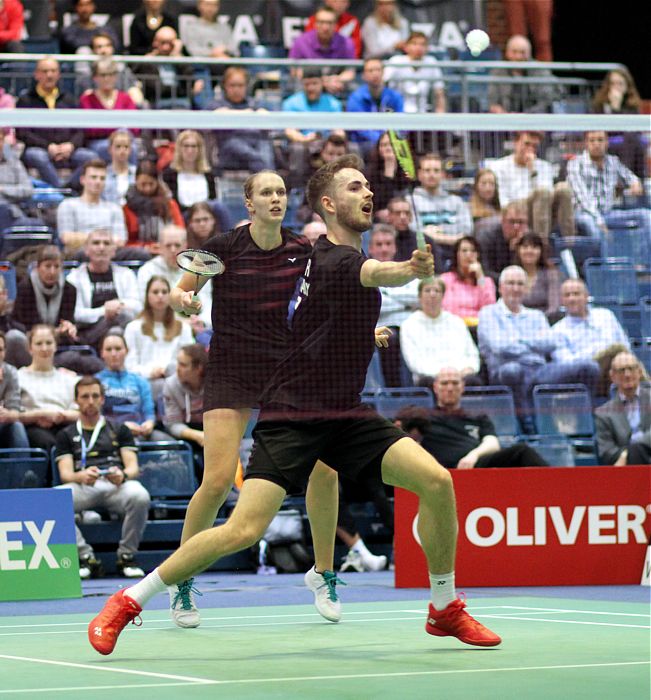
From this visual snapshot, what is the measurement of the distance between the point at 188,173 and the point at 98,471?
3.31 metres

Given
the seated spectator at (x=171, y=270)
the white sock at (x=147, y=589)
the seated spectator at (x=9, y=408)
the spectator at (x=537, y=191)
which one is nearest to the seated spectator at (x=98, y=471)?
the seated spectator at (x=9, y=408)

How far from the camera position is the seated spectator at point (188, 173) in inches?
501

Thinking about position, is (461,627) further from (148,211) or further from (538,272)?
(148,211)

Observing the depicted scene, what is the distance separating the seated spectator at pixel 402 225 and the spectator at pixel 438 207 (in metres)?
0.35

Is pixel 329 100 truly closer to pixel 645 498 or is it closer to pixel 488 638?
pixel 645 498

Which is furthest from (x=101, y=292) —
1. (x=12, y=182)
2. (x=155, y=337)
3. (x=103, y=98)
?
(x=103, y=98)

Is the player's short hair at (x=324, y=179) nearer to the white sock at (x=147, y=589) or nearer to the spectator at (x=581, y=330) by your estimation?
the white sock at (x=147, y=589)

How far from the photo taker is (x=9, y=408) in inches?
412

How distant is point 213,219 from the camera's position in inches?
462

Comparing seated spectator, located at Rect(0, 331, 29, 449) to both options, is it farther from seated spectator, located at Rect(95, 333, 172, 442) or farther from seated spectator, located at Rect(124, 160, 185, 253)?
seated spectator, located at Rect(124, 160, 185, 253)

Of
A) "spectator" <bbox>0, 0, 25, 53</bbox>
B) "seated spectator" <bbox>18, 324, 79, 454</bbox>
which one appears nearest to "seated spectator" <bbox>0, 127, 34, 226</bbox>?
"seated spectator" <bbox>18, 324, 79, 454</bbox>

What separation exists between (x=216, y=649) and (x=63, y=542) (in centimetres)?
312

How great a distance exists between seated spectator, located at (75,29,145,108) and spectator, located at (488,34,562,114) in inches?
163

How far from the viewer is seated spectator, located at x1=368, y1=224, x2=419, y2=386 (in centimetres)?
1149
